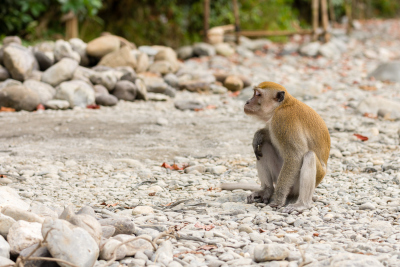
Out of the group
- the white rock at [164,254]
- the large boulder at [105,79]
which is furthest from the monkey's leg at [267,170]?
the large boulder at [105,79]

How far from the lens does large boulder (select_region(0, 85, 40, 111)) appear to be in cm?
824

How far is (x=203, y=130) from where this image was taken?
24.6 feet

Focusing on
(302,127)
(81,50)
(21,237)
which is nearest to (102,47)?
(81,50)

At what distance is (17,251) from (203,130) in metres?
4.72

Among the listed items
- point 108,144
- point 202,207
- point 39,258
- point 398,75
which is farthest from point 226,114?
point 39,258

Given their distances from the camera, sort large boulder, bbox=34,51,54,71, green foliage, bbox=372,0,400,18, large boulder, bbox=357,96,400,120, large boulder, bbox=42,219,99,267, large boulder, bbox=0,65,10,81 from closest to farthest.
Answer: large boulder, bbox=42,219,99,267
large boulder, bbox=357,96,400,120
large boulder, bbox=0,65,10,81
large boulder, bbox=34,51,54,71
green foliage, bbox=372,0,400,18

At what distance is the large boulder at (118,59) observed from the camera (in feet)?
35.2

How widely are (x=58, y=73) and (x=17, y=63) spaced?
0.73 meters

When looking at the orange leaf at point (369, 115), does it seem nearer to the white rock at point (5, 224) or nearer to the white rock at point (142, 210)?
the white rock at point (142, 210)

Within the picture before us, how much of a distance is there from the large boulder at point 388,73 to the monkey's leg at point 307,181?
859cm

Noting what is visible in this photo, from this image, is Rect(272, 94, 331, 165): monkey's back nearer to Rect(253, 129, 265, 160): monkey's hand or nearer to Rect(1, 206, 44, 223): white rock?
Rect(253, 129, 265, 160): monkey's hand

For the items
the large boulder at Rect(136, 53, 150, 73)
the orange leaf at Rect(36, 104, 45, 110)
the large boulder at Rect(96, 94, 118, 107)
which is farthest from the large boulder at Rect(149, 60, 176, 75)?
the orange leaf at Rect(36, 104, 45, 110)

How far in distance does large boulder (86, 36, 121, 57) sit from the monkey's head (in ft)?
23.6

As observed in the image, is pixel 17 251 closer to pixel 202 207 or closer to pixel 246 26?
pixel 202 207
